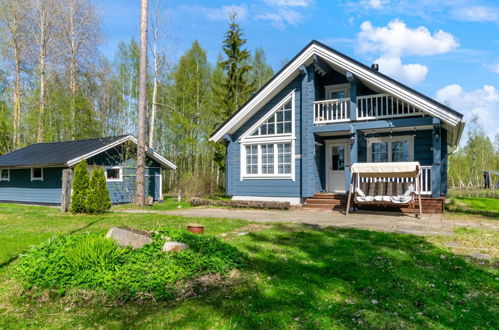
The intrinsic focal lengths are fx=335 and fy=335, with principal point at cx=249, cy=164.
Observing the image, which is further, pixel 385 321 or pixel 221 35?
pixel 221 35

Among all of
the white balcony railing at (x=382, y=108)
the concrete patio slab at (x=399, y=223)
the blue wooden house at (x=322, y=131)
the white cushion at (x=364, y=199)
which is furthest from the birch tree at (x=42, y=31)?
the white cushion at (x=364, y=199)

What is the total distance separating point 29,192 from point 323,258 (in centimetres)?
1867

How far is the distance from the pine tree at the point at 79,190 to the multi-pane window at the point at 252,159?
6.31m

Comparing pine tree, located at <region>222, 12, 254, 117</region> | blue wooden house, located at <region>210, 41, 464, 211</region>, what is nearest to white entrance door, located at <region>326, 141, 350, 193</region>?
blue wooden house, located at <region>210, 41, 464, 211</region>

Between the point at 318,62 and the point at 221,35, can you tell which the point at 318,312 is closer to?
the point at 318,62

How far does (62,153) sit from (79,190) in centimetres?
742

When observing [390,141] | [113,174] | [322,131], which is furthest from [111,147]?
[390,141]

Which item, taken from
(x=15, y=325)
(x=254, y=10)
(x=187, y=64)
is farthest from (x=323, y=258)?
(x=187, y=64)

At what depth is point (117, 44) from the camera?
28594mm

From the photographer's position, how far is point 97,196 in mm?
11359

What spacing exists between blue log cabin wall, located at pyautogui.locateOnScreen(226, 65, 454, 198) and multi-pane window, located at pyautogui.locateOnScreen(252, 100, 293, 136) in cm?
35

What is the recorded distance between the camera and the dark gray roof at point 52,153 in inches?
651

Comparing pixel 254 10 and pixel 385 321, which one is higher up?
pixel 254 10

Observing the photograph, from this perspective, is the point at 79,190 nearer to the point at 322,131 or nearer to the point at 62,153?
the point at 62,153
